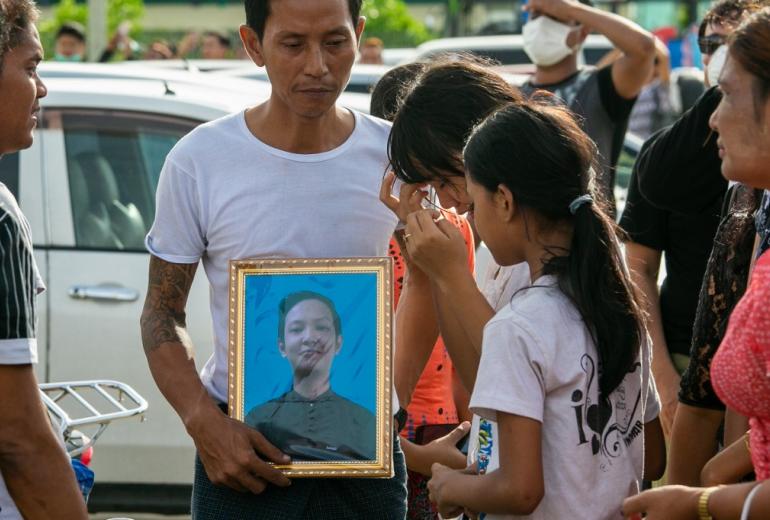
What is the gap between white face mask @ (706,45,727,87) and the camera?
13.9ft

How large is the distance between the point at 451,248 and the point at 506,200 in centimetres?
19

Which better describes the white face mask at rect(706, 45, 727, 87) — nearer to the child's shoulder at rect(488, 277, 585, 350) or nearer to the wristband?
the child's shoulder at rect(488, 277, 585, 350)

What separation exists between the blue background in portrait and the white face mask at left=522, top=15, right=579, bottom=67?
3.61m

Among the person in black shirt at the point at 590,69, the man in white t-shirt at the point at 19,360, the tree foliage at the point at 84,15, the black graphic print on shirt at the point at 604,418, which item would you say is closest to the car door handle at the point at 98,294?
the person in black shirt at the point at 590,69

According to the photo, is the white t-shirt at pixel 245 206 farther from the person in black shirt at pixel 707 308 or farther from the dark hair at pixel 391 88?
the dark hair at pixel 391 88

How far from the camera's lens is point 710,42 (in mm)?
4410

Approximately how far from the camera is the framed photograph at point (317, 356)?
9.19 ft

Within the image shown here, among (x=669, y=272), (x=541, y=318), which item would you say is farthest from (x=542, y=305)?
(x=669, y=272)

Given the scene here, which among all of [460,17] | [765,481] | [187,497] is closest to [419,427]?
[765,481]

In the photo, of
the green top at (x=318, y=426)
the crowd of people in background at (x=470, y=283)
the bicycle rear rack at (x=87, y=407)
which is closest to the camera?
the crowd of people in background at (x=470, y=283)

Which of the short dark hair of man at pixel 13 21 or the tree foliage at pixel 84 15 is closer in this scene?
the short dark hair of man at pixel 13 21

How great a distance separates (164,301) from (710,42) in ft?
7.40

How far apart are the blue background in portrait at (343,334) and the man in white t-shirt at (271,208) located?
0.15 m

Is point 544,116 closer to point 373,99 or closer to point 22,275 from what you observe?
point 22,275
